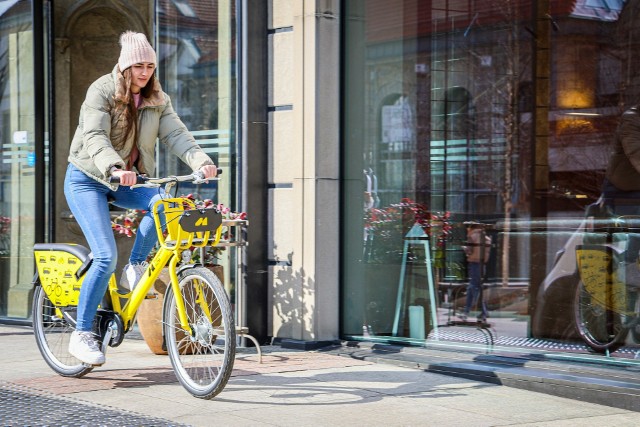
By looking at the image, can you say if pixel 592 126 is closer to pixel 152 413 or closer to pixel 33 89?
pixel 152 413

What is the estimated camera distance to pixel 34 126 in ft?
32.5

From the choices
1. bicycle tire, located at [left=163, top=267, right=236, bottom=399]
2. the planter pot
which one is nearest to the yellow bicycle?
bicycle tire, located at [left=163, top=267, right=236, bottom=399]

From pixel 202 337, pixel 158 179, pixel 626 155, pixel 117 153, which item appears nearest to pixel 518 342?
pixel 626 155

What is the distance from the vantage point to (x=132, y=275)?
6.20 metres

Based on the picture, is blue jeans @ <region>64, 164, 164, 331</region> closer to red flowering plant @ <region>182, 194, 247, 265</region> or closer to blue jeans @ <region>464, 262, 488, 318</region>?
red flowering plant @ <region>182, 194, 247, 265</region>

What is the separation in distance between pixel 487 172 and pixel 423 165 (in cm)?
49

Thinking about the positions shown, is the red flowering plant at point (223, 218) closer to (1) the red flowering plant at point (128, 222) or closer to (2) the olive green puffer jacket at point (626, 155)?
(1) the red flowering plant at point (128, 222)

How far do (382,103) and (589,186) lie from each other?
1.63 metres

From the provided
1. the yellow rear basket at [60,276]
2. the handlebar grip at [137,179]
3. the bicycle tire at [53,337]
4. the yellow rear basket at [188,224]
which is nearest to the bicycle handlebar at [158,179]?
the handlebar grip at [137,179]

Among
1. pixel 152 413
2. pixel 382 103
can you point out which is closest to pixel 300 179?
pixel 382 103

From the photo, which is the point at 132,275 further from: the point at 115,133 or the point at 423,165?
the point at 423,165

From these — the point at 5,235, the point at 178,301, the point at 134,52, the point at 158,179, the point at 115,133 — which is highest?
the point at 134,52

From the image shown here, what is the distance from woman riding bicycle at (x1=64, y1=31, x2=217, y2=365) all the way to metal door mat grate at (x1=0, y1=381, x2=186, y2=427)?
0.50 m

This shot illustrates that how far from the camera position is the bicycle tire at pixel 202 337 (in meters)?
5.36
